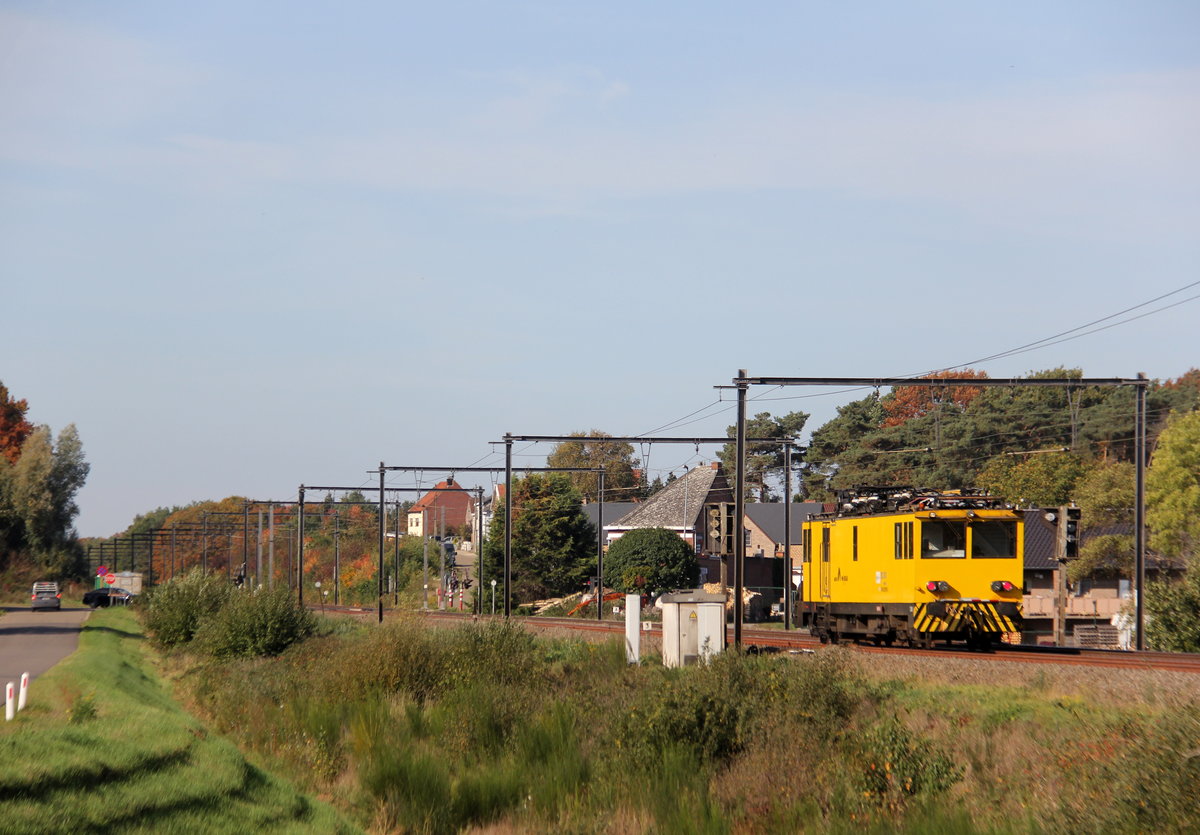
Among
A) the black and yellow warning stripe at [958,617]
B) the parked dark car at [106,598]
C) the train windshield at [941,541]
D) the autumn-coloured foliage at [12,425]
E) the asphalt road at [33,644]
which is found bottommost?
the parked dark car at [106,598]

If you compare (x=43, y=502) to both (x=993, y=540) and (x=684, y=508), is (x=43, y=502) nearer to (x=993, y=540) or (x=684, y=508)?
(x=684, y=508)

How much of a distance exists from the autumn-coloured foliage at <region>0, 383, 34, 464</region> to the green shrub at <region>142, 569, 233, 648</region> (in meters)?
71.2

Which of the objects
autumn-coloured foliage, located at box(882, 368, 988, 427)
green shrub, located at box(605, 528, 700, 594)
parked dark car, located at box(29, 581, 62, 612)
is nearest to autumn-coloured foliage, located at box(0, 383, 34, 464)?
parked dark car, located at box(29, 581, 62, 612)

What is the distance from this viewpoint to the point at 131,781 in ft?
48.0

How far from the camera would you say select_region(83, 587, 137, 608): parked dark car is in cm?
9306

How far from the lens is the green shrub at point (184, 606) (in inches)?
1884

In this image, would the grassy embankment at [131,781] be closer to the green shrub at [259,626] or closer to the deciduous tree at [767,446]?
the green shrub at [259,626]

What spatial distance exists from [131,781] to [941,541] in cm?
1688

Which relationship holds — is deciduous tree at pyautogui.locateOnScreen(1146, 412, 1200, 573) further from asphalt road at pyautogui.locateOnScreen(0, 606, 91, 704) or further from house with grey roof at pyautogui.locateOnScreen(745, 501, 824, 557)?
asphalt road at pyautogui.locateOnScreen(0, 606, 91, 704)

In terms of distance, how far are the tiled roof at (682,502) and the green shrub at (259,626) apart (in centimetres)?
5147

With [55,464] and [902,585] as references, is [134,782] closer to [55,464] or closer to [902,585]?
[902,585]

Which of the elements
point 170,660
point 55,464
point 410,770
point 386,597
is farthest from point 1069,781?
point 55,464

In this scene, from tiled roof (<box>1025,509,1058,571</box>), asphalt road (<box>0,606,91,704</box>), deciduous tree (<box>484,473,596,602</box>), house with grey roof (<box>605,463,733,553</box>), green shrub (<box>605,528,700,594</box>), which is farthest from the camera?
house with grey roof (<box>605,463,733,553</box>)

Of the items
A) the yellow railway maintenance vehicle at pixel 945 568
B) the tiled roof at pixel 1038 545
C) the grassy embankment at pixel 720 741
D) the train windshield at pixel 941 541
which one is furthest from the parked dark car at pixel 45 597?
the train windshield at pixel 941 541
